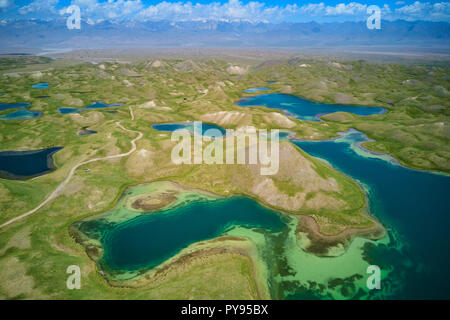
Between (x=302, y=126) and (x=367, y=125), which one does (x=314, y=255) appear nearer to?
(x=302, y=126)

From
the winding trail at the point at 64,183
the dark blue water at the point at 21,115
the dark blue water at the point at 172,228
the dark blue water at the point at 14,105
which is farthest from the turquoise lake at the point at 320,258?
the dark blue water at the point at 14,105

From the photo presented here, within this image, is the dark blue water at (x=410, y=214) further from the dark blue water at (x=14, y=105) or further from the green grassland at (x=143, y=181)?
the dark blue water at (x=14, y=105)

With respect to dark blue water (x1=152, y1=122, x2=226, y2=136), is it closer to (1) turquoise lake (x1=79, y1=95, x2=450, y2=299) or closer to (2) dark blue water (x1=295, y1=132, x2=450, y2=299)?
(2) dark blue water (x1=295, y1=132, x2=450, y2=299)

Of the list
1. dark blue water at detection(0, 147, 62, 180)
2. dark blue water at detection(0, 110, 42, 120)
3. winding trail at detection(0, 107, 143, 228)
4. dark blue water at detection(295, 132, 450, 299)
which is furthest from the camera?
dark blue water at detection(0, 110, 42, 120)

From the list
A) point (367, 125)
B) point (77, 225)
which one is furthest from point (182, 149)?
point (367, 125)

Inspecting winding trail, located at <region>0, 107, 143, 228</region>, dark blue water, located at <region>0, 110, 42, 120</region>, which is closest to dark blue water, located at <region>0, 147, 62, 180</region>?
winding trail, located at <region>0, 107, 143, 228</region>
